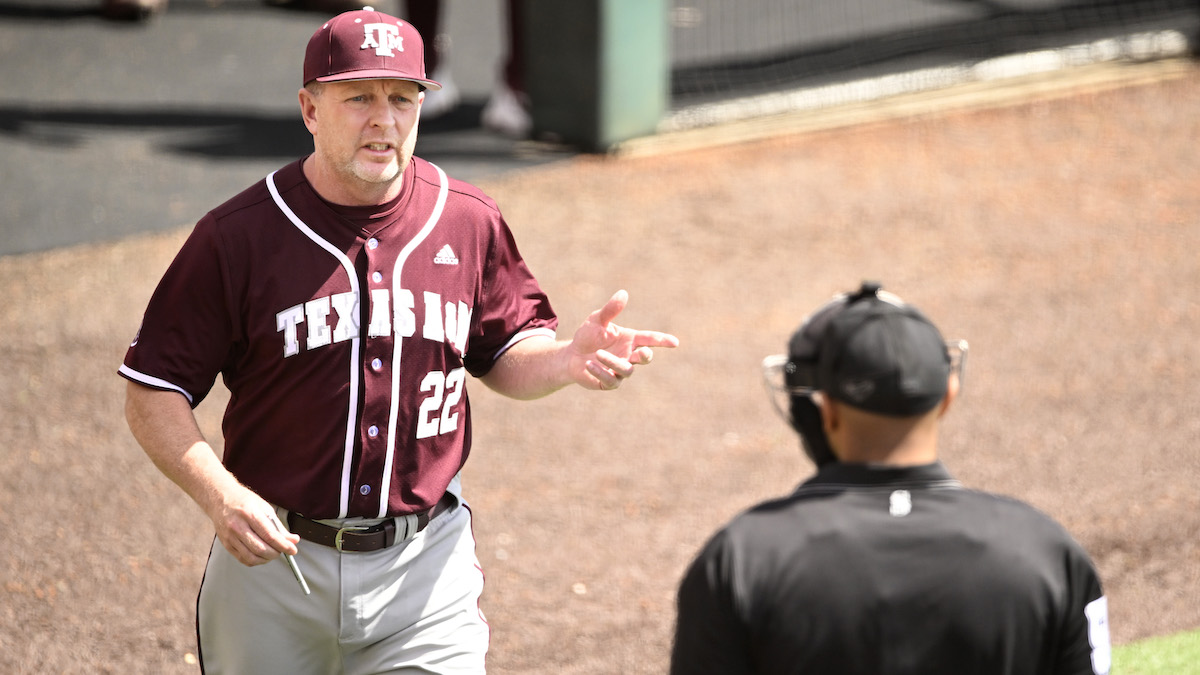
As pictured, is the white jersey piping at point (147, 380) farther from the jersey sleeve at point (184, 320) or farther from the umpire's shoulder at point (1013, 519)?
the umpire's shoulder at point (1013, 519)

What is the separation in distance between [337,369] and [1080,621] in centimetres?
166

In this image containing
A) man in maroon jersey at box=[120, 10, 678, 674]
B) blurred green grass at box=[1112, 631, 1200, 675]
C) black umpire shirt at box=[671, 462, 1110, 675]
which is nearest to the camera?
black umpire shirt at box=[671, 462, 1110, 675]

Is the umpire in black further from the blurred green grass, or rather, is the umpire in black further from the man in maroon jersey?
the blurred green grass

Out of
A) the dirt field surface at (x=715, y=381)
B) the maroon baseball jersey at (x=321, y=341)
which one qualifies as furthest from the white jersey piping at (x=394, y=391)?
the dirt field surface at (x=715, y=381)

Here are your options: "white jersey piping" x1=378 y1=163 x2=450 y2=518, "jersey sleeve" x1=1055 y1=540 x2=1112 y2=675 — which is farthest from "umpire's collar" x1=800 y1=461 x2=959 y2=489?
"white jersey piping" x1=378 y1=163 x2=450 y2=518

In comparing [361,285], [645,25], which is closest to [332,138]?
[361,285]

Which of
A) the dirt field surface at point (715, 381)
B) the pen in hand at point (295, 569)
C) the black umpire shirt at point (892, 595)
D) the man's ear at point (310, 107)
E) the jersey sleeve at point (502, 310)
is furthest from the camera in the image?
the dirt field surface at point (715, 381)

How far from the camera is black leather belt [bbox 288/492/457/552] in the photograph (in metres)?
2.97

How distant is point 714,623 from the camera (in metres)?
2.14

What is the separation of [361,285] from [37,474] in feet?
11.4

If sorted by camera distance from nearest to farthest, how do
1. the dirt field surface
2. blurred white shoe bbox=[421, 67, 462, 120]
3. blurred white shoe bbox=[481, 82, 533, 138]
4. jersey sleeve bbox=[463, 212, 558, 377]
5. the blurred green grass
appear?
1. jersey sleeve bbox=[463, 212, 558, 377]
2. the blurred green grass
3. the dirt field surface
4. blurred white shoe bbox=[481, 82, 533, 138]
5. blurred white shoe bbox=[421, 67, 462, 120]

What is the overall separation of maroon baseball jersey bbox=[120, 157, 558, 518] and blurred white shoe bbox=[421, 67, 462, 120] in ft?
25.0

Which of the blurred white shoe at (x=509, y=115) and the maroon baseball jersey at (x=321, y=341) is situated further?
the blurred white shoe at (x=509, y=115)

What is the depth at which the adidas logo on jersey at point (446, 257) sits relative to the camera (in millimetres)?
Result: 3081
